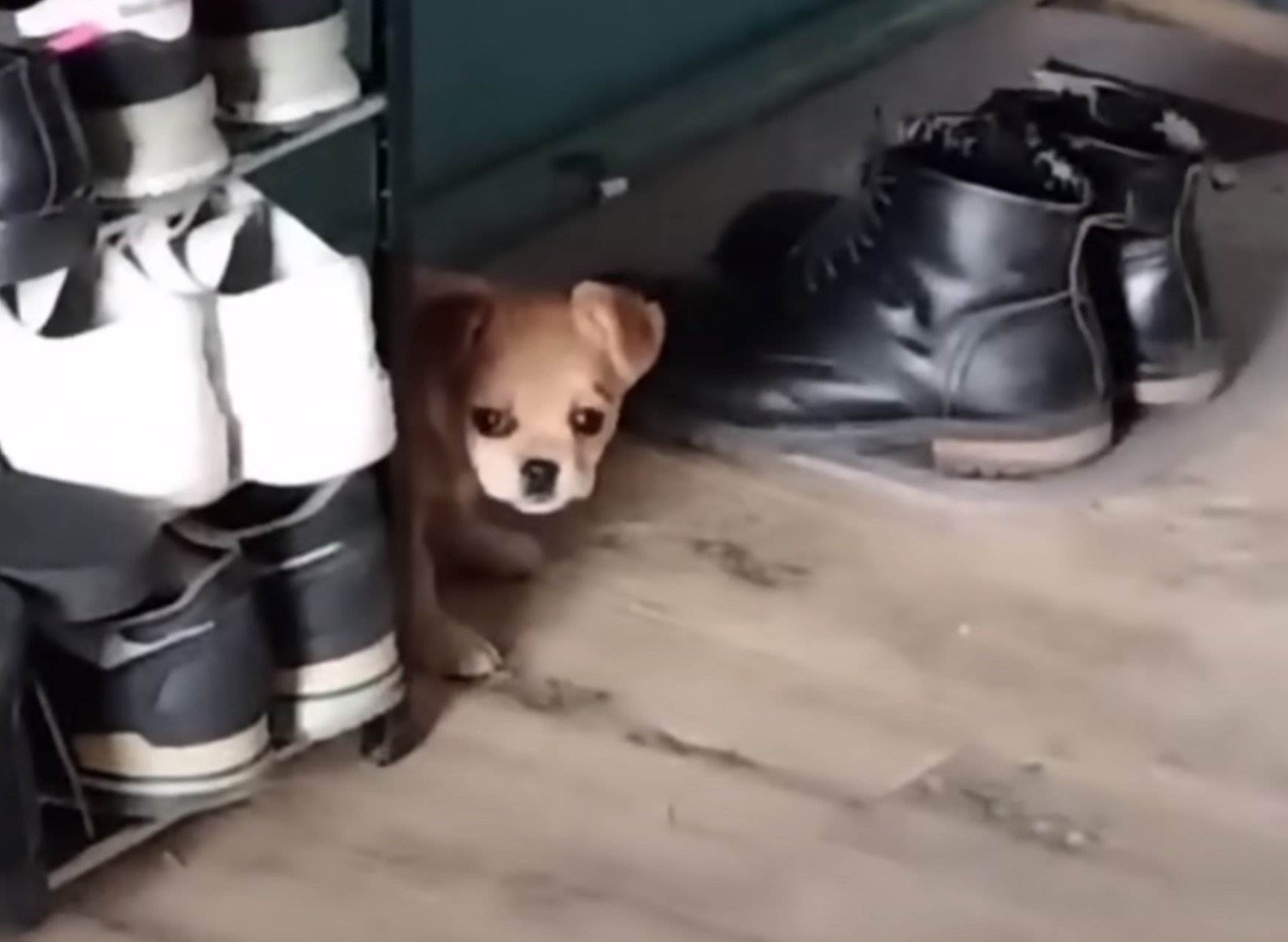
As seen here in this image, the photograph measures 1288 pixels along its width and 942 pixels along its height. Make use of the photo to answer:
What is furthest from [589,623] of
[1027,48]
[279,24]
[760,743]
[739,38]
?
[1027,48]

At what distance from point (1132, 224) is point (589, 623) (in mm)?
475

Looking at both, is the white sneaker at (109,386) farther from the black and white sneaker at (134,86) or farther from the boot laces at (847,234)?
the boot laces at (847,234)

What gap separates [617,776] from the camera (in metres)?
1.44

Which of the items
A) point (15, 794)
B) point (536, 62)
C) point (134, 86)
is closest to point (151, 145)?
point (134, 86)

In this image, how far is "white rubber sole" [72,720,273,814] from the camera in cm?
127

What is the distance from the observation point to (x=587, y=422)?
1.54 meters

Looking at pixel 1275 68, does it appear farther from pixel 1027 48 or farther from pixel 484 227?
pixel 484 227

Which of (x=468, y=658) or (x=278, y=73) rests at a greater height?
(x=278, y=73)

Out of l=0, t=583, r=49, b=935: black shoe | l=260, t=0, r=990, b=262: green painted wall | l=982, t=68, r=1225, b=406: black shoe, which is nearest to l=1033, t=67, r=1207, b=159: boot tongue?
l=982, t=68, r=1225, b=406: black shoe

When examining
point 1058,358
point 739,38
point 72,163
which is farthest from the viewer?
point 739,38

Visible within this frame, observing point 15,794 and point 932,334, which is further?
point 932,334

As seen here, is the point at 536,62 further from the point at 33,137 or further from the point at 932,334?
the point at 33,137

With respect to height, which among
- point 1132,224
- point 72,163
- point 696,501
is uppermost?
point 72,163

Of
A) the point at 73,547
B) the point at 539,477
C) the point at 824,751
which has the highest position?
the point at 73,547
